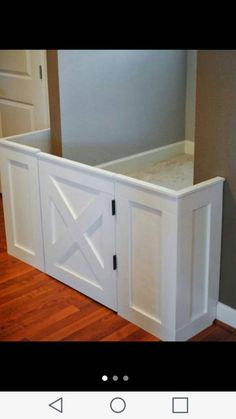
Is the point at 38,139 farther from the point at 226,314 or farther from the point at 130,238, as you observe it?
the point at 226,314

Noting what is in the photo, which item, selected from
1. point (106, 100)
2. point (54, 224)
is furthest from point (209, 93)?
point (106, 100)

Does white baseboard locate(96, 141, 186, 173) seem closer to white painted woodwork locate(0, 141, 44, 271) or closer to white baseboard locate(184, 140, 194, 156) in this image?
white baseboard locate(184, 140, 194, 156)

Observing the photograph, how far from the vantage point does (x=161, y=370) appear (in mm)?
397

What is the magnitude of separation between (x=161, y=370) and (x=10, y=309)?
68.6 inches

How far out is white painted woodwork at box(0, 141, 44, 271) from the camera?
87.8 inches

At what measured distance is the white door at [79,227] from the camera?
6.31 ft

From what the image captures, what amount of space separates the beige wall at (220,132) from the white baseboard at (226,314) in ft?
0.15

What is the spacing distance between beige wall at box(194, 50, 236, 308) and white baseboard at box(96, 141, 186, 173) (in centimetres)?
109

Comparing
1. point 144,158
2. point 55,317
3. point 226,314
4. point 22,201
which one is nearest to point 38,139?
point 22,201

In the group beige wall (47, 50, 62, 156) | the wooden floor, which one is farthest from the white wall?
the wooden floor

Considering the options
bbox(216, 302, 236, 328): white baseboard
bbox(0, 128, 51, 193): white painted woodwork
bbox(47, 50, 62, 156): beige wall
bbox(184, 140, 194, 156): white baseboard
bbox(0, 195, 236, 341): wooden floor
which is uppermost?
bbox(47, 50, 62, 156): beige wall

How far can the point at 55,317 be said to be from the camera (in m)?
1.98

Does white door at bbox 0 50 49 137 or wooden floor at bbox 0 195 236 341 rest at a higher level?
white door at bbox 0 50 49 137
